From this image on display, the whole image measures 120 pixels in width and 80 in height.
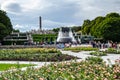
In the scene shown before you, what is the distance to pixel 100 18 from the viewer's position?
102250mm

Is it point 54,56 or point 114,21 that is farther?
point 114,21

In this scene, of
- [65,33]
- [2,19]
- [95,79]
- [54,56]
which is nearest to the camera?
[95,79]

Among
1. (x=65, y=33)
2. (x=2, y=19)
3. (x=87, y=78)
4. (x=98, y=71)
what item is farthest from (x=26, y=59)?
(x=2, y=19)

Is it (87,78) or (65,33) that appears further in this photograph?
(65,33)

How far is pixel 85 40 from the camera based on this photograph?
81688 mm

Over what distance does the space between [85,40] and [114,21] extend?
24.0 feet

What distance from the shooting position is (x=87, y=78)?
34.3 feet

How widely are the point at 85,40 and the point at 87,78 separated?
7136 cm

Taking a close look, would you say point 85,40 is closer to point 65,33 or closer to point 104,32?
point 104,32

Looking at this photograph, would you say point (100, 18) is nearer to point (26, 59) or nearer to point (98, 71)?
point (26, 59)

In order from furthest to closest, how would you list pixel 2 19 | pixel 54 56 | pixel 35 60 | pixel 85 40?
pixel 85 40, pixel 2 19, pixel 54 56, pixel 35 60

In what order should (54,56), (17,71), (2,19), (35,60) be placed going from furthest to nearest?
(2,19) → (54,56) → (35,60) → (17,71)

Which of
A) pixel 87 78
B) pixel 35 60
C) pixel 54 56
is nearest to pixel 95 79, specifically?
pixel 87 78

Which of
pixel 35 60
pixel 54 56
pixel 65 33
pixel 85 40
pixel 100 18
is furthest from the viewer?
pixel 100 18
